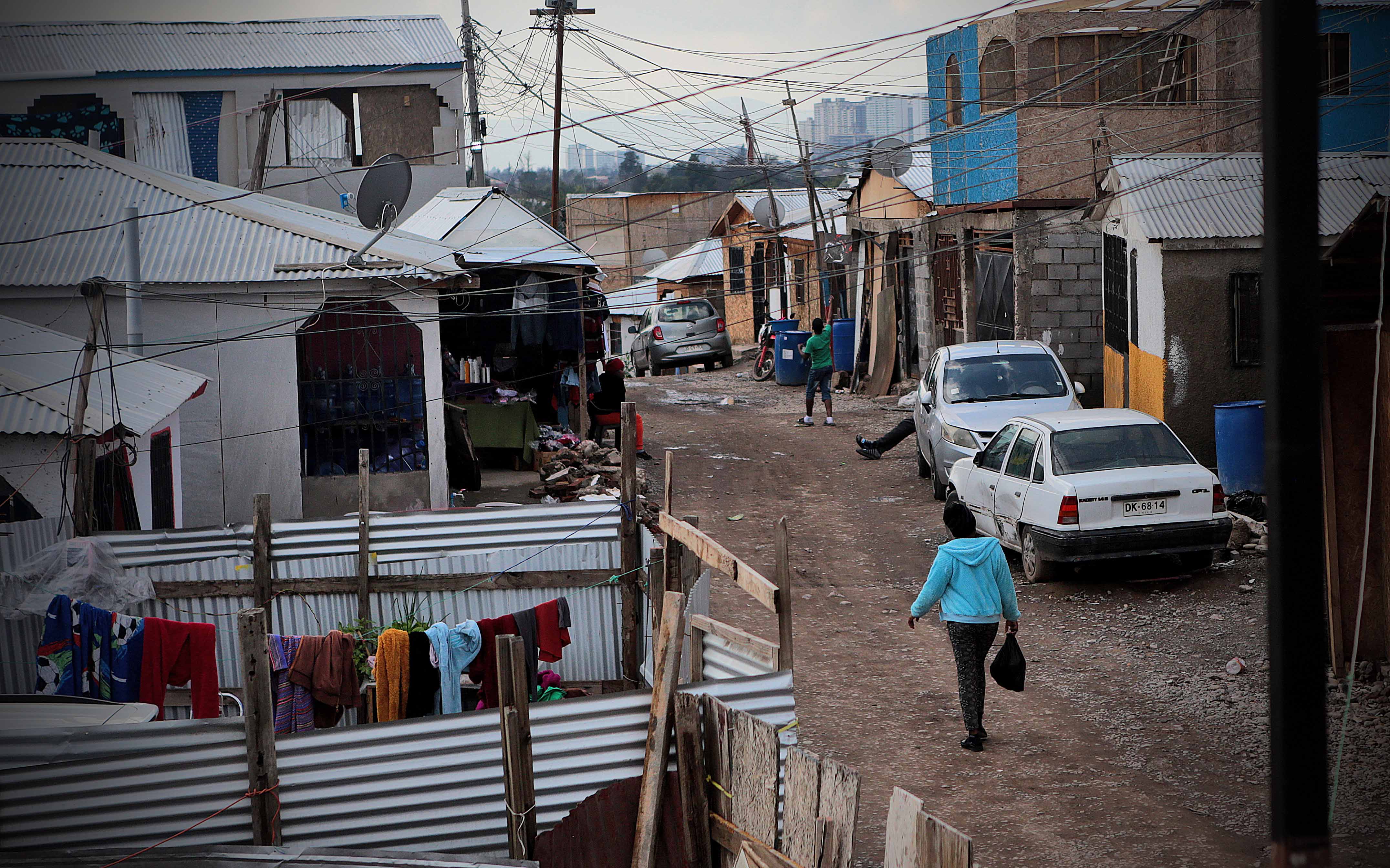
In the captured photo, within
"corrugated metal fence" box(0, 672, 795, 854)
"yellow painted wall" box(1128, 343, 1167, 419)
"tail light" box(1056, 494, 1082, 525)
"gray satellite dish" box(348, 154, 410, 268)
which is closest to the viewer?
"corrugated metal fence" box(0, 672, 795, 854)

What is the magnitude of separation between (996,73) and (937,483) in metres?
8.04

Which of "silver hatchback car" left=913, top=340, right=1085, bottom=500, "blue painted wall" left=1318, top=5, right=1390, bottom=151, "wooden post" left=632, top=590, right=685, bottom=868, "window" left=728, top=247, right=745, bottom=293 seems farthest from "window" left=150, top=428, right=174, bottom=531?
"window" left=728, top=247, right=745, bottom=293

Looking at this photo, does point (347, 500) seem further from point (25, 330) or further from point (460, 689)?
point (460, 689)

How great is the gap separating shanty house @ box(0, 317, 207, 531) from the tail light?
7750 mm

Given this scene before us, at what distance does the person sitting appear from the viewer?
59.4ft

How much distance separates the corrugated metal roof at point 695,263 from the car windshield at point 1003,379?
2362 centimetres

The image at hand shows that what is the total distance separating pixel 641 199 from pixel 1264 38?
48.5 meters

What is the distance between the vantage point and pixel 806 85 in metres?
15.2

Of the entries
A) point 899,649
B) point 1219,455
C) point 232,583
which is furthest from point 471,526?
point 1219,455

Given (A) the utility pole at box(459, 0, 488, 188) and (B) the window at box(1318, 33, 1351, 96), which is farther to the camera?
(A) the utility pole at box(459, 0, 488, 188)

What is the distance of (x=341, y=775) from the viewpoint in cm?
578

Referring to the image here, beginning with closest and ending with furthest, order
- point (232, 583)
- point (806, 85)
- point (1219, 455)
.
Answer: point (232, 583), point (1219, 455), point (806, 85)

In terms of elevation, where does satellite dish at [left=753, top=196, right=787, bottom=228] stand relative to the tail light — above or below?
above

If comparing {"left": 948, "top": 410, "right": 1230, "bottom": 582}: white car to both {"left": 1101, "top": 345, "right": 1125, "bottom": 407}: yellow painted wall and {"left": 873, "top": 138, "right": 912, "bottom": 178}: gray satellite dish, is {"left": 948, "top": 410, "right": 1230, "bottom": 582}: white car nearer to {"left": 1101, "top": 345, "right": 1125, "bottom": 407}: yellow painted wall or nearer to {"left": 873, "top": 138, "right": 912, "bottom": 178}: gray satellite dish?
{"left": 1101, "top": 345, "right": 1125, "bottom": 407}: yellow painted wall
